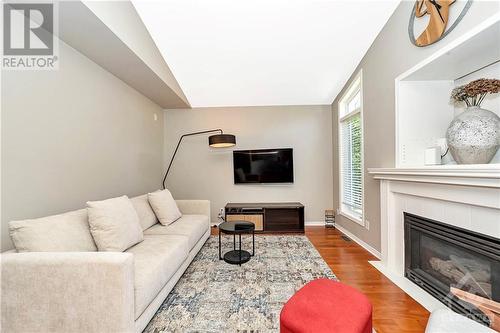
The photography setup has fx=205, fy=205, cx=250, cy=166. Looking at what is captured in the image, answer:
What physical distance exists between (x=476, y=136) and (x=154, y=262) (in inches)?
99.2

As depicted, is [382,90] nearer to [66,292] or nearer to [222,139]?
[222,139]

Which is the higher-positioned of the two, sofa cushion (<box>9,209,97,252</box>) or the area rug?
sofa cushion (<box>9,209,97,252</box>)

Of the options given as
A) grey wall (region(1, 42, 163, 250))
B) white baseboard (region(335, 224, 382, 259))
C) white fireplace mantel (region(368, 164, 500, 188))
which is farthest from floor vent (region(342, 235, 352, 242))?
grey wall (region(1, 42, 163, 250))

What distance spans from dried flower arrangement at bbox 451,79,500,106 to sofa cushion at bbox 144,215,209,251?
275 cm

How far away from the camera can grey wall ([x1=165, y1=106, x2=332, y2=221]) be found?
418 cm

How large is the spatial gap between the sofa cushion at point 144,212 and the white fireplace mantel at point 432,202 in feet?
→ 9.01

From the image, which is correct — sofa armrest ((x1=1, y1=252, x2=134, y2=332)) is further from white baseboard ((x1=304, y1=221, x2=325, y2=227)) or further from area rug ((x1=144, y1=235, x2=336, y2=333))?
white baseboard ((x1=304, y1=221, x2=325, y2=227))

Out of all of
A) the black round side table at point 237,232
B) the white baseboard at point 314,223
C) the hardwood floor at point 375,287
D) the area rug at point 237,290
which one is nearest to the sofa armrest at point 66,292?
the area rug at point 237,290

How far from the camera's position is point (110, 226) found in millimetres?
1717

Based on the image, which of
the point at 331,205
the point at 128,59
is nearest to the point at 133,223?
the point at 128,59

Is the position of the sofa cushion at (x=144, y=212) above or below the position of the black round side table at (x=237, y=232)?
above

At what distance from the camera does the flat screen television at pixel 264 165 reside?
407cm

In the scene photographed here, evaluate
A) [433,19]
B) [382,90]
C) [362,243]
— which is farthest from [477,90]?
[362,243]

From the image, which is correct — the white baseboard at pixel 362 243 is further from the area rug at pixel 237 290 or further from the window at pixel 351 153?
the area rug at pixel 237 290
